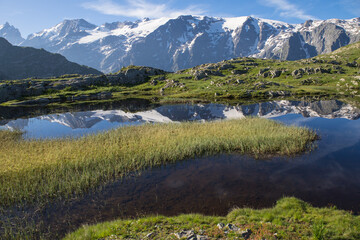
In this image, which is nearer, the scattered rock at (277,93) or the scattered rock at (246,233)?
the scattered rock at (246,233)

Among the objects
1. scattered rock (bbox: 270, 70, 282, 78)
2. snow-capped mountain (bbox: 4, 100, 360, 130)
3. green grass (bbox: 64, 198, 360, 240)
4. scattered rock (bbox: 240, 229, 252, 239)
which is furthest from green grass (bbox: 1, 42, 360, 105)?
scattered rock (bbox: 240, 229, 252, 239)

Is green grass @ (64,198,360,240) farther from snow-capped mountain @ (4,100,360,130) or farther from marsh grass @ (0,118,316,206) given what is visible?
snow-capped mountain @ (4,100,360,130)

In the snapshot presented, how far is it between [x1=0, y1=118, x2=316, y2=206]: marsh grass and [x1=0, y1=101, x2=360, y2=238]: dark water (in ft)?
5.28

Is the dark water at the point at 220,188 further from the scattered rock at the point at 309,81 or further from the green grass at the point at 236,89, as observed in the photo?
the scattered rock at the point at 309,81

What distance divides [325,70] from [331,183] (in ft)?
Result: 468

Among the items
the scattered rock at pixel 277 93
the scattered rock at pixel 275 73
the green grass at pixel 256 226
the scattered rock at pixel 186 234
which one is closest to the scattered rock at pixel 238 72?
the scattered rock at pixel 275 73

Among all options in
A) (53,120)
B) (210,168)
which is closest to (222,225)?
(210,168)

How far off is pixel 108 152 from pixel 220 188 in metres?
Result: 13.6

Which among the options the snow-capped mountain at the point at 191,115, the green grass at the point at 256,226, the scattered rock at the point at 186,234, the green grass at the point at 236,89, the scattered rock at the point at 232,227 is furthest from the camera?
the green grass at the point at 236,89

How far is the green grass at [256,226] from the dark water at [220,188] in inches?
76.4

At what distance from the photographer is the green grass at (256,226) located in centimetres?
1058

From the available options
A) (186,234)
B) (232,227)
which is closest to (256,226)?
(232,227)

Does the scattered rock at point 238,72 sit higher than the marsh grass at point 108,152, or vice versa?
the scattered rock at point 238,72

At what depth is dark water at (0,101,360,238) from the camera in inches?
595
